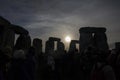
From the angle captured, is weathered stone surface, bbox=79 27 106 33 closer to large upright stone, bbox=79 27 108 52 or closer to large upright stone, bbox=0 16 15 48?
large upright stone, bbox=79 27 108 52

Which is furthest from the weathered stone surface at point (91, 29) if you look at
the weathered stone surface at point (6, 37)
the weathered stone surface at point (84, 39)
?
the weathered stone surface at point (6, 37)

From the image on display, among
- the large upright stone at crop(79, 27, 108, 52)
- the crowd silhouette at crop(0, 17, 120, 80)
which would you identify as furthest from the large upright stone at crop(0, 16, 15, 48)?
the large upright stone at crop(79, 27, 108, 52)

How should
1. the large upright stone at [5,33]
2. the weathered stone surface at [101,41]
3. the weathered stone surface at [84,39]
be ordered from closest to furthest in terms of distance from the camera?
the large upright stone at [5,33]
the weathered stone surface at [101,41]
the weathered stone surface at [84,39]

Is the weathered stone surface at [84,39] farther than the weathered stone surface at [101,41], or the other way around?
the weathered stone surface at [84,39]

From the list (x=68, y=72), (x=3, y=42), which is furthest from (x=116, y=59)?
(x=3, y=42)

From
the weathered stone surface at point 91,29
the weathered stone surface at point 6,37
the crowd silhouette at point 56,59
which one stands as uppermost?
the weathered stone surface at point 91,29

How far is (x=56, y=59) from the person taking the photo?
12992 mm

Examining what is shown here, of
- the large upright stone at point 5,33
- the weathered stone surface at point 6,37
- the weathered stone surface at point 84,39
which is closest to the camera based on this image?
the large upright stone at point 5,33

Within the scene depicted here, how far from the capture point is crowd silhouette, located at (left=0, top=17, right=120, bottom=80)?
4.71m

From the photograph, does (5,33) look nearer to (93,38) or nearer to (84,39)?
(84,39)

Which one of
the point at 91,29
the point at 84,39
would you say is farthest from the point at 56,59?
the point at 91,29

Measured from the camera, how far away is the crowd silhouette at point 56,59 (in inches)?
185

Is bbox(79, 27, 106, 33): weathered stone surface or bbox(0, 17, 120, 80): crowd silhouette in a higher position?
bbox(79, 27, 106, 33): weathered stone surface

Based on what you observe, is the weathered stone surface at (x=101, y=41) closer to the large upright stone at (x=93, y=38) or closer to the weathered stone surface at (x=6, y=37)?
the large upright stone at (x=93, y=38)
